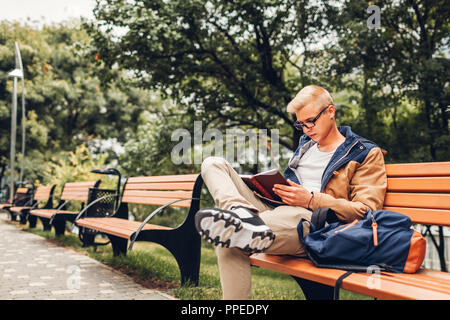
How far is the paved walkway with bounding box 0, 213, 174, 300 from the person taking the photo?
330cm

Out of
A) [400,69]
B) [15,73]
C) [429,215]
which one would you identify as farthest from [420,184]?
[15,73]

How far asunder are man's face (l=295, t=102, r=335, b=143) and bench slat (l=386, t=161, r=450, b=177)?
1.54 ft

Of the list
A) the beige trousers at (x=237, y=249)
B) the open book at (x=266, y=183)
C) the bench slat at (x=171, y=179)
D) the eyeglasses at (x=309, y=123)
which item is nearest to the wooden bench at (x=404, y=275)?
the beige trousers at (x=237, y=249)

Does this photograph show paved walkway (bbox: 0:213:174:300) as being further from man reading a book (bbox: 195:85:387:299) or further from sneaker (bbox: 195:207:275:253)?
sneaker (bbox: 195:207:275:253)

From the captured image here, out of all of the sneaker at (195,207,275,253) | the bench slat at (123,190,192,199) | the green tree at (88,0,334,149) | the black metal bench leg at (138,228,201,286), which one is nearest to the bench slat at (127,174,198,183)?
the bench slat at (123,190,192,199)

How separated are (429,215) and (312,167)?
814mm

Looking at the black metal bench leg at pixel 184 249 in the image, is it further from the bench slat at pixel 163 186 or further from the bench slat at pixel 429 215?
the bench slat at pixel 429 215

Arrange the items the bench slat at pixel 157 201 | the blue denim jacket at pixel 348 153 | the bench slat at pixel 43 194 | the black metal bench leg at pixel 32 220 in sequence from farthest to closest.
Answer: the black metal bench leg at pixel 32 220 < the bench slat at pixel 43 194 < the bench slat at pixel 157 201 < the blue denim jacket at pixel 348 153

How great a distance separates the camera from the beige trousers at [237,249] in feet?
6.64

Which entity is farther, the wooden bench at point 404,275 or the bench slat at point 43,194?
the bench slat at point 43,194

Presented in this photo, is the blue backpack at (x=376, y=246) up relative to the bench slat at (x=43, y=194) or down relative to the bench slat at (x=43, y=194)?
up

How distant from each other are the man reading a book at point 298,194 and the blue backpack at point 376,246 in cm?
22

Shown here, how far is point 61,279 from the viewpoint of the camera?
12.8ft

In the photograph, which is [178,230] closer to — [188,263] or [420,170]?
[188,263]
